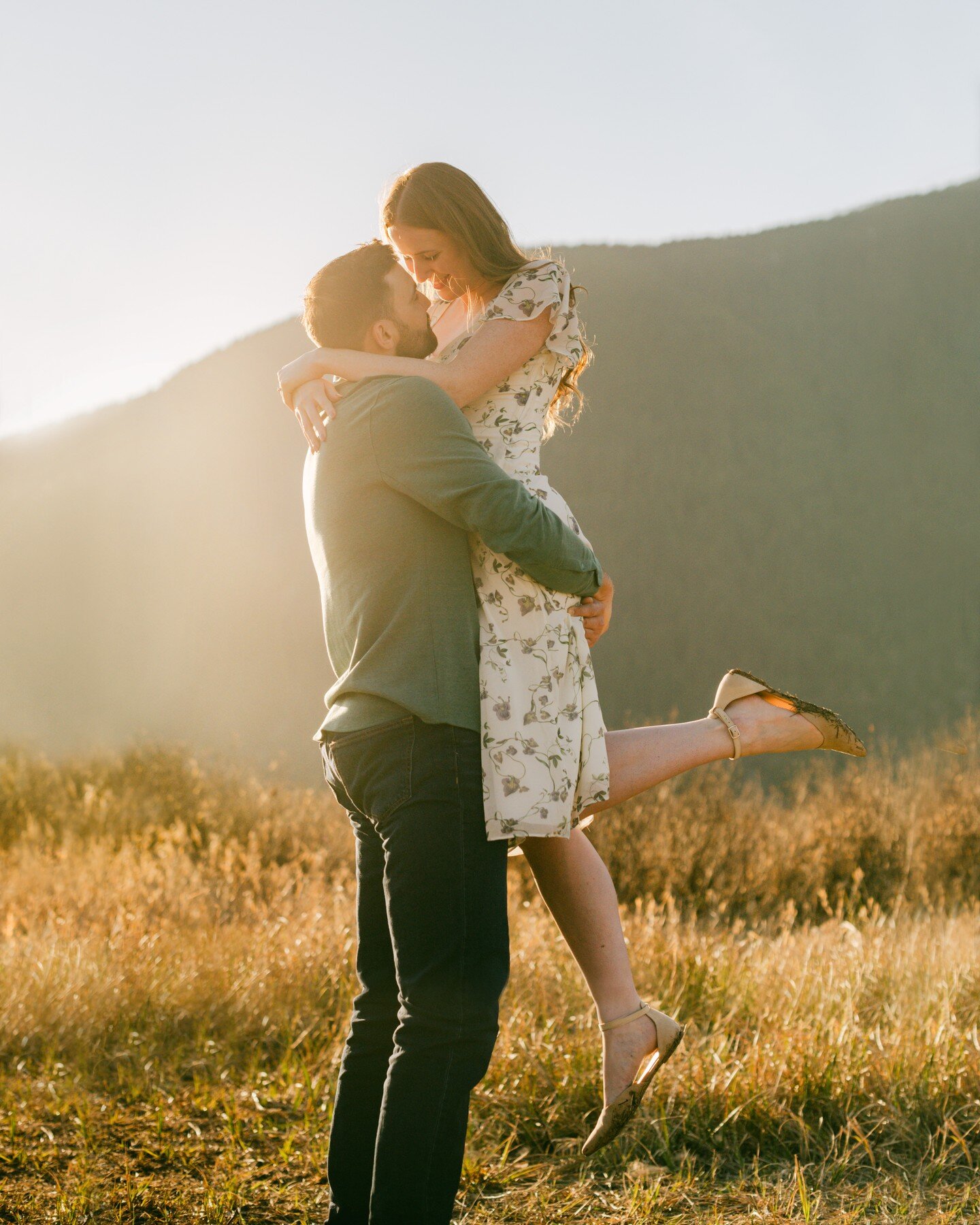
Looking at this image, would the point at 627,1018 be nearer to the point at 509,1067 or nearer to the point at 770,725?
the point at 770,725

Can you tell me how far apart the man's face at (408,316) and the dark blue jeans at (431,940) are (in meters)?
0.77

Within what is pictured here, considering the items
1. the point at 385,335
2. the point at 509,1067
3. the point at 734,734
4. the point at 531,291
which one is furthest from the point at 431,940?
the point at 509,1067

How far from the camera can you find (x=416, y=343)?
2.03 m

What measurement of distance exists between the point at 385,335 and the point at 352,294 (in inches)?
3.8

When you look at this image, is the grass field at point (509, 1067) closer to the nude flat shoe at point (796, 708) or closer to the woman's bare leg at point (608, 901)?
the woman's bare leg at point (608, 901)

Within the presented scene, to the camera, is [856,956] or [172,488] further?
[172,488]

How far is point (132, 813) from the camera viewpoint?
26.9 ft

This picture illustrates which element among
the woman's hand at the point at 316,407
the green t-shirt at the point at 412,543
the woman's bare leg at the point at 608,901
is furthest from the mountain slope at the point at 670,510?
the green t-shirt at the point at 412,543

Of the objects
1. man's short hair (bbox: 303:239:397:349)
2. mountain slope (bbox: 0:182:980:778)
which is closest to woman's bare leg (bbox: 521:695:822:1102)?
man's short hair (bbox: 303:239:397:349)

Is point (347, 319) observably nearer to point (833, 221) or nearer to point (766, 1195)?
point (766, 1195)

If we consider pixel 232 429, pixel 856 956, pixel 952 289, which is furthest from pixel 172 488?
pixel 856 956

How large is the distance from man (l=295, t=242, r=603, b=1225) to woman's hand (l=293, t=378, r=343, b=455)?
51 millimetres

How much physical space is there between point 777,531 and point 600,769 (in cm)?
2239

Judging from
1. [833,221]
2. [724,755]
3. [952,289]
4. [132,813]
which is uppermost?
[833,221]
